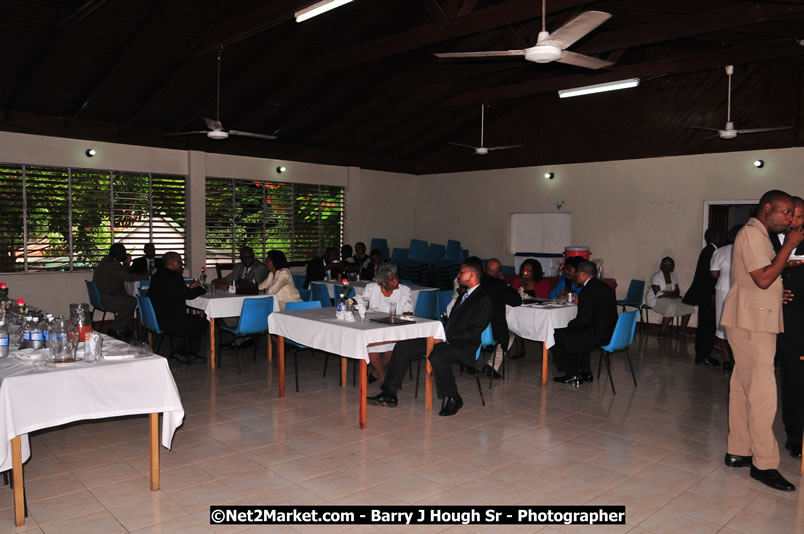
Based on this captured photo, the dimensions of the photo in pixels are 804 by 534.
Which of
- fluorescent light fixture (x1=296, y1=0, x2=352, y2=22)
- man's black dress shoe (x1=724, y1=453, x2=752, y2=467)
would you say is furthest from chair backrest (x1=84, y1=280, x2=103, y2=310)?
man's black dress shoe (x1=724, y1=453, x2=752, y2=467)

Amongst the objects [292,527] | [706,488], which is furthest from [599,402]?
[292,527]

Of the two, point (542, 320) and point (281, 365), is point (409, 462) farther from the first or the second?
point (542, 320)

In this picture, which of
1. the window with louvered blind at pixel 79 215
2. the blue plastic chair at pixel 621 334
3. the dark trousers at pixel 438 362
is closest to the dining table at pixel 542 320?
the blue plastic chair at pixel 621 334

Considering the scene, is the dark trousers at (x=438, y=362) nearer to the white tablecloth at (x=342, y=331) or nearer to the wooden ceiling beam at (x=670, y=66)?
the white tablecloth at (x=342, y=331)

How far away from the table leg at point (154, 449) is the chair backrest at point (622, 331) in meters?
4.20

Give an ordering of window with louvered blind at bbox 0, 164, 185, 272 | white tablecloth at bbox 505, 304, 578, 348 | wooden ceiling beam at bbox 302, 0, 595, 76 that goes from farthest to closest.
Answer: window with louvered blind at bbox 0, 164, 185, 272
wooden ceiling beam at bbox 302, 0, 595, 76
white tablecloth at bbox 505, 304, 578, 348

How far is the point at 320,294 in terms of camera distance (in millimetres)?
8383

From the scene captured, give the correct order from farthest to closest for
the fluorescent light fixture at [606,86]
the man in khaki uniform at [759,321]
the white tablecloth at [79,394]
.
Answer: the fluorescent light fixture at [606,86] < the man in khaki uniform at [759,321] < the white tablecloth at [79,394]

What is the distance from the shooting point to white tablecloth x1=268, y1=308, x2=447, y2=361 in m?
4.74

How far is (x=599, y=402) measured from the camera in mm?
5723

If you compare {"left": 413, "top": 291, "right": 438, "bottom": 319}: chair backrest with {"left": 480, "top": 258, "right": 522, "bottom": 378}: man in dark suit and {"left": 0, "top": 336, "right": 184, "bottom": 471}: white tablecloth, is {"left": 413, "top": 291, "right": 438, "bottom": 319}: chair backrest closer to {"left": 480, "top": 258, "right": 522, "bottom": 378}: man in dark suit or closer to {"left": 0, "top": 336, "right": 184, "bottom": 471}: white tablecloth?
{"left": 480, "top": 258, "right": 522, "bottom": 378}: man in dark suit

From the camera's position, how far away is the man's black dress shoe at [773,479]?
12.2ft

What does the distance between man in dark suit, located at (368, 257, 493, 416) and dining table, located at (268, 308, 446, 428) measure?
0.40 feet

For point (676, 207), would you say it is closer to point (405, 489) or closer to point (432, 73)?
point (432, 73)
